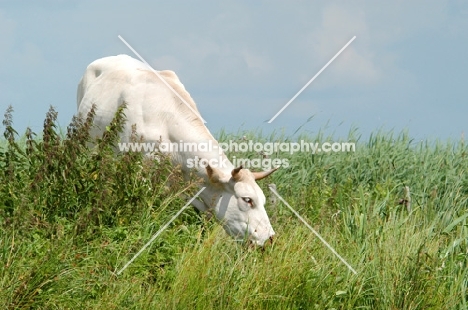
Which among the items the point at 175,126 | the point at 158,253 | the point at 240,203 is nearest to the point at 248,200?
the point at 240,203

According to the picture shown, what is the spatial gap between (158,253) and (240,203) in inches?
70.1

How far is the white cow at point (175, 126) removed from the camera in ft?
28.9

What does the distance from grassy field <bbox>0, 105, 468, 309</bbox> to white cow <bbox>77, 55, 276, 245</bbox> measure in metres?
0.34

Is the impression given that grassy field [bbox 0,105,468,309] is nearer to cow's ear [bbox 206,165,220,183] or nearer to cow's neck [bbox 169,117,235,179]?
cow's ear [bbox 206,165,220,183]

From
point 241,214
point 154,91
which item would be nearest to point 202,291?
point 241,214

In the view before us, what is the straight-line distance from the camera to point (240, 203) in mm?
8828

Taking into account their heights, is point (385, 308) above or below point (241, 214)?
below

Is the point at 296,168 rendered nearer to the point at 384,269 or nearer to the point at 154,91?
the point at 154,91

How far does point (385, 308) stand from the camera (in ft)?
21.1

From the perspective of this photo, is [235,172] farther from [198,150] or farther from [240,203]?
[198,150]

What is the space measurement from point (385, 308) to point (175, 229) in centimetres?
247

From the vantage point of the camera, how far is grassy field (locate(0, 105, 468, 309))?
6.28 m

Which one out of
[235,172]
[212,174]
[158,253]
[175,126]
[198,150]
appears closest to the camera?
[158,253]

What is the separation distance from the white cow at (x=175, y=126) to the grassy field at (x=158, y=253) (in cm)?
34
